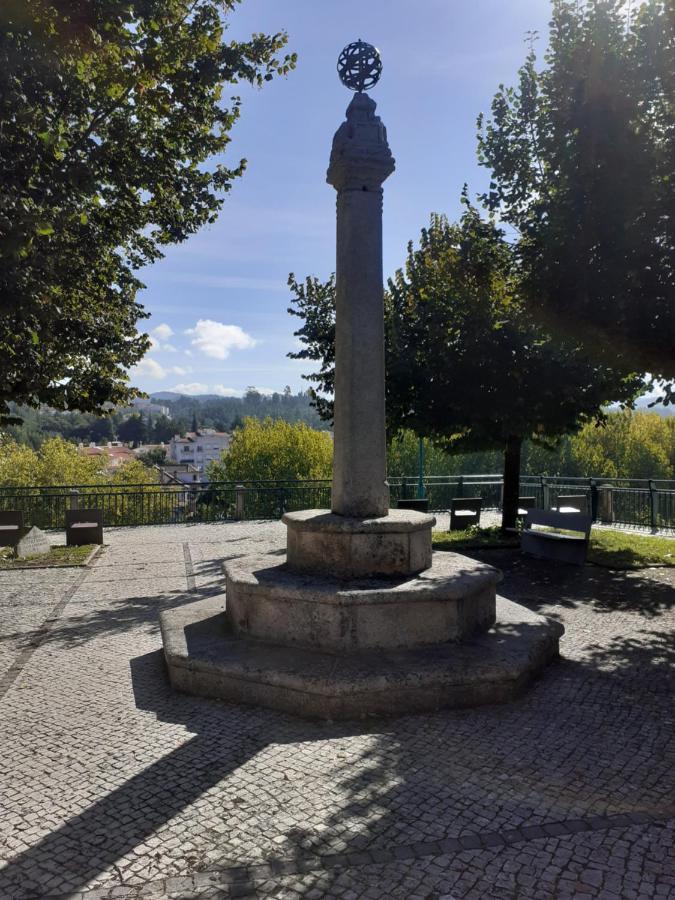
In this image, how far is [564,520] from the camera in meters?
10.9

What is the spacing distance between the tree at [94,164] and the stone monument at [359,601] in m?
2.80

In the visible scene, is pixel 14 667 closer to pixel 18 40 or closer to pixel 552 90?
pixel 18 40

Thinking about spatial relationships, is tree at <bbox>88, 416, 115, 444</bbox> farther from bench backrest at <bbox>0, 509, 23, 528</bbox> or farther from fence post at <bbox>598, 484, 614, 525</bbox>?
fence post at <bbox>598, 484, 614, 525</bbox>

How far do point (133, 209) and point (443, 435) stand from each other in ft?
22.4

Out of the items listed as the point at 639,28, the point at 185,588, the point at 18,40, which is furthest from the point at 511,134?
the point at 185,588

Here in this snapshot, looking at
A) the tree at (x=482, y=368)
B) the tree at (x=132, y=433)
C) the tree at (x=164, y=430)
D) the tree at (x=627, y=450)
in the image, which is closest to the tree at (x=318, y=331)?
the tree at (x=482, y=368)

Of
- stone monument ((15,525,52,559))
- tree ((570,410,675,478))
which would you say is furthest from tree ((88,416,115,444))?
stone monument ((15,525,52,559))

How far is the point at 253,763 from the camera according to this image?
152 inches

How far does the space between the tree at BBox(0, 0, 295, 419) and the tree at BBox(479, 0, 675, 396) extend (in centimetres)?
412

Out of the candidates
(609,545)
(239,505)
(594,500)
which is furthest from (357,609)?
(594,500)

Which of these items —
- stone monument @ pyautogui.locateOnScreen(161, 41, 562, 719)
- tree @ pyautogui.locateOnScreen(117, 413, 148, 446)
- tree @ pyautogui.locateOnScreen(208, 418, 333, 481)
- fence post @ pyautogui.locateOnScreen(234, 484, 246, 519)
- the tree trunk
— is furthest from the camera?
tree @ pyautogui.locateOnScreen(117, 413, 148, 446)

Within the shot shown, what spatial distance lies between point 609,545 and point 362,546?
27.8 ft

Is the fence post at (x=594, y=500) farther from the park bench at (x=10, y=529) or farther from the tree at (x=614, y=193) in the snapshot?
the park bench at (x=10, y=529)

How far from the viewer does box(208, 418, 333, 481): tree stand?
39438 millimetres
